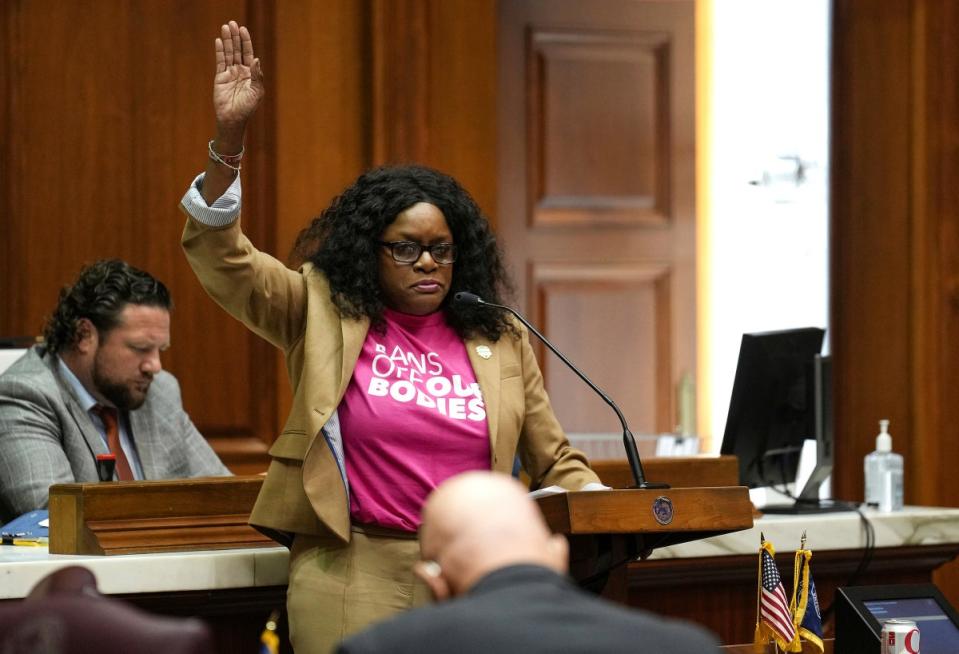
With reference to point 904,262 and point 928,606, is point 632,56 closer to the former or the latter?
point 904,262

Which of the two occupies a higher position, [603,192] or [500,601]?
[603,192]

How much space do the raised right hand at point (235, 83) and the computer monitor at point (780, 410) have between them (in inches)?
59.0

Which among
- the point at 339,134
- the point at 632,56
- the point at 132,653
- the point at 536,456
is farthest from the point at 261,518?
the point at 632,56

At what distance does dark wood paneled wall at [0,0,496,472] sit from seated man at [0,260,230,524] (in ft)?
2.12

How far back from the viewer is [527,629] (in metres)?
1.25

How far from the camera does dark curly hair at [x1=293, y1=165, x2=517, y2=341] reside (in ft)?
8.57

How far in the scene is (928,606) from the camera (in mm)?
2777

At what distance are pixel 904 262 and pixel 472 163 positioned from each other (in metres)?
1.58

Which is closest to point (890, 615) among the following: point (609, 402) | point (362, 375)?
point (609, 402)

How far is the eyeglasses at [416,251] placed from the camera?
260 centimetres

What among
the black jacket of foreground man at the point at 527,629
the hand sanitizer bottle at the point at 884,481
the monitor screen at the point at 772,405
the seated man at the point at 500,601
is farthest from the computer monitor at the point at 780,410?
the black jacket of foreground man at the point at 527,629

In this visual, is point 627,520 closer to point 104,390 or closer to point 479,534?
point 479,534

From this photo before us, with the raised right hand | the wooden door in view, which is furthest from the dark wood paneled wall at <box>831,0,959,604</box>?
the raised right hand

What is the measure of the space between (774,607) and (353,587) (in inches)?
31.3
